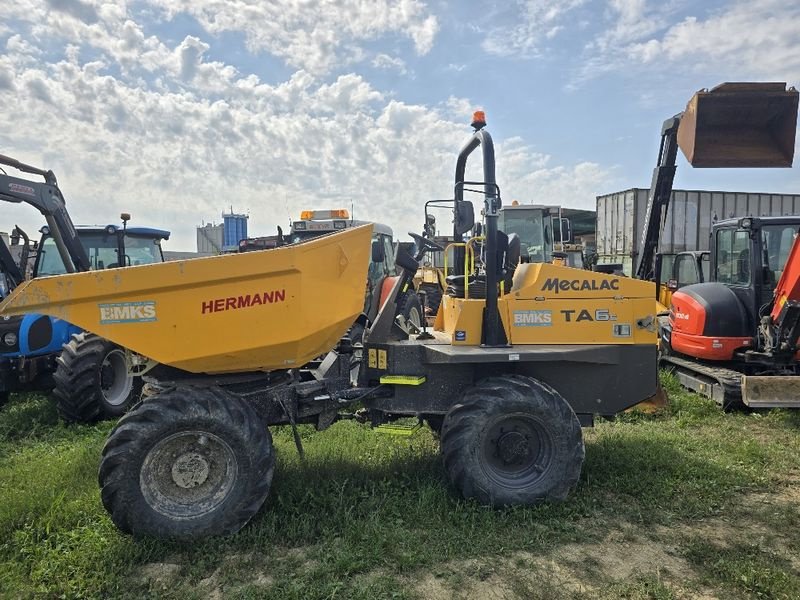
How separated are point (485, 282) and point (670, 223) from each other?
1219 cm

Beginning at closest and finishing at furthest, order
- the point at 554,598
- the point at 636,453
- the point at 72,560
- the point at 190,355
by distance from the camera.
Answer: the point at 554,598 → the point at 72,560 → the point at 190,355 → the point at 636,453

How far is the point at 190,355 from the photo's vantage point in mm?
3699

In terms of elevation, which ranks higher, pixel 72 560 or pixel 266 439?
pixel 266 439

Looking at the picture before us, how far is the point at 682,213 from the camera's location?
14.8 meters

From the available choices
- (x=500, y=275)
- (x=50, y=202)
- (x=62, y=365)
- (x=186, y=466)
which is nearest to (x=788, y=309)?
(x=500, y=275)

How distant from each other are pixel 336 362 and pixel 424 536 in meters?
1.52

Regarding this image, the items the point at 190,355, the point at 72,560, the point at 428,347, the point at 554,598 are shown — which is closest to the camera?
the point at 554,598

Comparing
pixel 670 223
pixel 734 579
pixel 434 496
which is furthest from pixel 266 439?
pixel 670 223

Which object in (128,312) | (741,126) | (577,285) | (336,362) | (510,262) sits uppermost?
(741,126)

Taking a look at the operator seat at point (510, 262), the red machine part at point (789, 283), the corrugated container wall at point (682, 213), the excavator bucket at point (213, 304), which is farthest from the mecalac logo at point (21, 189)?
the corrugated container wall at point (682, 213)

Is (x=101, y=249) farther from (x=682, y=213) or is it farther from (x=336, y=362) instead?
(x=682, y=213)

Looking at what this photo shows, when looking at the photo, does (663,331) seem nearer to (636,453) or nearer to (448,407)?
(636,453)

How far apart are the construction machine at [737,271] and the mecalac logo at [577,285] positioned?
6.86 ft

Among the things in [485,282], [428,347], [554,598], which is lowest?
[554,598]
